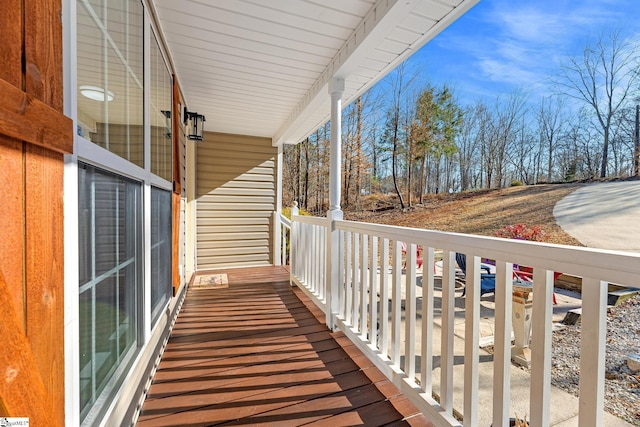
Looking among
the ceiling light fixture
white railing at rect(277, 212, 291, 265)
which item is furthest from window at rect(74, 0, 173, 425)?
white railing at rect(277, 212, 291, 265)

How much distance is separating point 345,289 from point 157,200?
168cm

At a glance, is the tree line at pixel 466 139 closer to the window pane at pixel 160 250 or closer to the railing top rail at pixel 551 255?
the railing top rail at pixel 551 255

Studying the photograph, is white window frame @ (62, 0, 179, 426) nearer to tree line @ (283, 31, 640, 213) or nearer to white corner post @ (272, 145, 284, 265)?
white corner post @ (272, 145, 284, 265)

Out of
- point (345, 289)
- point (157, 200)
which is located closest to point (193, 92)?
point (157, 200)

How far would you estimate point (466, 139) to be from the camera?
34.5ft

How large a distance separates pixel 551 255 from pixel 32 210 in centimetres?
149

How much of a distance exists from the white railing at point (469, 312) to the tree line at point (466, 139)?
20.6 ft

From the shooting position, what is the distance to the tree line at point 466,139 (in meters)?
6.25

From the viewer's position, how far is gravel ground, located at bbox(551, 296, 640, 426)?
1.85 meters

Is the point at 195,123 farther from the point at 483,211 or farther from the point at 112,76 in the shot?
the point at 483,211

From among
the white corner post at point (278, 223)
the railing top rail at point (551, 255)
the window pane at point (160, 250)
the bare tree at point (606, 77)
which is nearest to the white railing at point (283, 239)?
the white corner post at point (278, 223)

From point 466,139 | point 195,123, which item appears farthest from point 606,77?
point 195,123

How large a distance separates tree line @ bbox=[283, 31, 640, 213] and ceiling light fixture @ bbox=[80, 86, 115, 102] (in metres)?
7.61

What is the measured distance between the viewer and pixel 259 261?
532 cm
